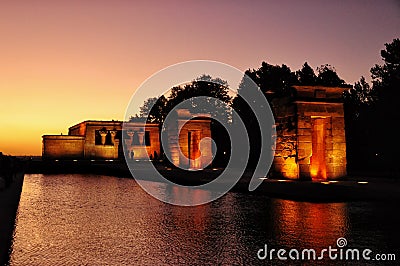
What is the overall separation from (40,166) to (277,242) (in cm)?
2899

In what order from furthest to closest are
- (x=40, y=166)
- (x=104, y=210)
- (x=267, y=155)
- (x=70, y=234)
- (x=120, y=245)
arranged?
(x=40, y=166)
(x=267, y=155)
(x=104, y=210)
(x=70, y=234)
(x=120, y=245)

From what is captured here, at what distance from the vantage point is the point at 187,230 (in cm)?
775

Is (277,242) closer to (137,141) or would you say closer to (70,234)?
(70,234)

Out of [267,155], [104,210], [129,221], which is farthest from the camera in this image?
[267,155]

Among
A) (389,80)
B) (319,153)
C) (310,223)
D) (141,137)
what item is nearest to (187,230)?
(310,223)

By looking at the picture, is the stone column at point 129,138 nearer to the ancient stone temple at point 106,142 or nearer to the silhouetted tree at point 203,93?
the ancient stone temple at point 106,142

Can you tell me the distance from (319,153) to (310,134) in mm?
1603

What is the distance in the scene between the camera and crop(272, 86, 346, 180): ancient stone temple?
18.0 meters

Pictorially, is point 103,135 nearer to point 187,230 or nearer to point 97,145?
point 97,145

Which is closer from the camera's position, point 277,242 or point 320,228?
point 277,242

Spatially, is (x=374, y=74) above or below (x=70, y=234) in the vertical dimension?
above

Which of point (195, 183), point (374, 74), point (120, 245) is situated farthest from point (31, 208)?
point (374, 74)

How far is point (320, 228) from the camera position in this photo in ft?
A: 25.6

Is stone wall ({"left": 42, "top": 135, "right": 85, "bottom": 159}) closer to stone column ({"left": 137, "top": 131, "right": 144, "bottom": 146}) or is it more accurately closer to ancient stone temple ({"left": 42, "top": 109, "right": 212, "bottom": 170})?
ancient stone temple ({"left": 42, "top": 109, "right": 212, "bottom": 170})
